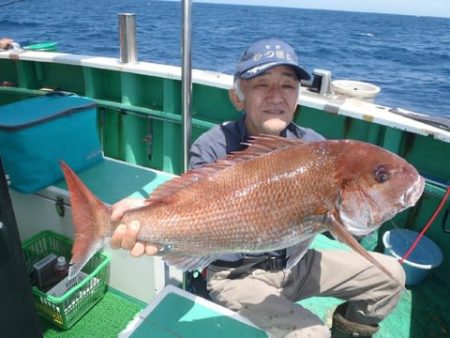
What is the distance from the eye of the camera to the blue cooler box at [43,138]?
110 inches

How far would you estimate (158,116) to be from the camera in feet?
14.3

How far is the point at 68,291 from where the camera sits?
2609mm

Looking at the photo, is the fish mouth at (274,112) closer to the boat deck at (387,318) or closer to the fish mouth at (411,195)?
the fish mouth at (411,195)

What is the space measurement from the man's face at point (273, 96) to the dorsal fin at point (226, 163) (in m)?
0.51

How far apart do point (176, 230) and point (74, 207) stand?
0.43 m

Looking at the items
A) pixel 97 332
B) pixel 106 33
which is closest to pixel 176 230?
pixel 97 332

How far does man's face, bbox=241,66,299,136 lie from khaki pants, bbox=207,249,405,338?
2.77 feet

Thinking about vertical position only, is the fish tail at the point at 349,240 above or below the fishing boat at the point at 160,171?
above

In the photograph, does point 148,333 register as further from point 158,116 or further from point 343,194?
point 158,116

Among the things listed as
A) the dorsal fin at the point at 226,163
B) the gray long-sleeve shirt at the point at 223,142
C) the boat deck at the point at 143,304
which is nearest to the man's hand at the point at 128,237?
the dorsal fin at the point at 226,163

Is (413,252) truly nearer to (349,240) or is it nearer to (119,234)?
A: (349,240)

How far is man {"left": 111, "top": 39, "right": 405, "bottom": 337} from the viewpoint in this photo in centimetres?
204

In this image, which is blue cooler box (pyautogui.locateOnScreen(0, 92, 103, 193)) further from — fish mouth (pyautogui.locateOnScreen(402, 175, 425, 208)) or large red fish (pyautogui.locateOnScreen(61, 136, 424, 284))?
fish mouth (pyautogui.locateOnScreen(402, 175, 425, 208))

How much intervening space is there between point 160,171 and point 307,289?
183 cm
